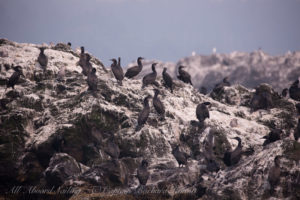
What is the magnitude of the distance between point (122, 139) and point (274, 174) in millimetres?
8087

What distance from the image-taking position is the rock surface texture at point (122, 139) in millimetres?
16344

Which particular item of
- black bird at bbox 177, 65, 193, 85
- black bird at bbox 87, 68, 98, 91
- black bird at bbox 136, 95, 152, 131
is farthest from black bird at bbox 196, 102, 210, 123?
black bird at bbox 87, 68, 98, 91

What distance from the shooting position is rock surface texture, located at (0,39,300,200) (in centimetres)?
1634

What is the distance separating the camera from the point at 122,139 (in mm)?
19812

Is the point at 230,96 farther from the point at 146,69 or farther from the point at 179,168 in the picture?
the point at 146,69

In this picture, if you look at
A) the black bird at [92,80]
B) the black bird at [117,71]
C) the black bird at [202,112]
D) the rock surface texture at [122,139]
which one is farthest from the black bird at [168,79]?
the black bird at [92,80]

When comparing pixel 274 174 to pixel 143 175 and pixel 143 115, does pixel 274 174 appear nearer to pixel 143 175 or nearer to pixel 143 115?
pixel 143 175

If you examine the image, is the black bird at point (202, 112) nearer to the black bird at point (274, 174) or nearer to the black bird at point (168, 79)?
the black bird at point (168, 79)

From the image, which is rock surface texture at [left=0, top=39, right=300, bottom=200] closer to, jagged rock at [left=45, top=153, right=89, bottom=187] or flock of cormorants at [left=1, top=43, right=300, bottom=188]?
jagged rock at [left=45, top=153, right=89, bottom=187]

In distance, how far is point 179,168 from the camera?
18453 millimetres

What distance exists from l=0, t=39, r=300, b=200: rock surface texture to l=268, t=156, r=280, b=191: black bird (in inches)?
8.8

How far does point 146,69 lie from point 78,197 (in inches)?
2932

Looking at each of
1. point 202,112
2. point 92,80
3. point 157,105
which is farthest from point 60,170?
point 202,112

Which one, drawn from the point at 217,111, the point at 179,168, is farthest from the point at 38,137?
the point at 217,111
